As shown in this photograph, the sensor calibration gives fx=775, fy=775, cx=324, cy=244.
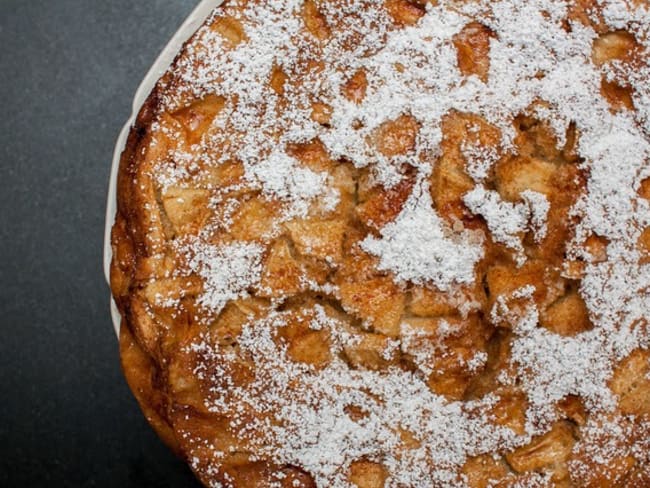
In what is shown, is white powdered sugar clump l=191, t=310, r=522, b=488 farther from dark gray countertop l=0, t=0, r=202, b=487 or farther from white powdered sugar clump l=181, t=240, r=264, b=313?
dark gray countertop l=0, t=0, r=202, b=487

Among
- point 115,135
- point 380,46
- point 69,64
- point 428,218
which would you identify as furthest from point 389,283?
point 69,64

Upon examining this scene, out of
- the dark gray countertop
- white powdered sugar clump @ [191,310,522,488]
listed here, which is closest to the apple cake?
white powdered sugar clump @ [191,310,522,488]

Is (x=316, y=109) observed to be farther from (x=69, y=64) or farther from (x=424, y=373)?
(x=69, y=64)

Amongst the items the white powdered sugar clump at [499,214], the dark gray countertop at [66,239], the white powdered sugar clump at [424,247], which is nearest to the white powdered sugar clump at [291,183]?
the white powdered sugar clump at [424,247]

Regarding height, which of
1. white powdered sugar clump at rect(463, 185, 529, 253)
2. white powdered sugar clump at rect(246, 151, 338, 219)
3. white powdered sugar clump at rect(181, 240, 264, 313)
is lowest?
white powdered sugar clump at rect(181, 240, 264, 313)

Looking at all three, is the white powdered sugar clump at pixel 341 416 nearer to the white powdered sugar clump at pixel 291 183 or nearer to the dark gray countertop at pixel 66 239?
the white powdered sugar clump at pixel 291 183
